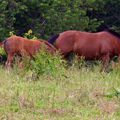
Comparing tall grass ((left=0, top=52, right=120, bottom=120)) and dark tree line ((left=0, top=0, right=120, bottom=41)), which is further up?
tall grass ((left=0, top=52, right=120, bottom=120))

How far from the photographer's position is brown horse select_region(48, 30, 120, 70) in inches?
545

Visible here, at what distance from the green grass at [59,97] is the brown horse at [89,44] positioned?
431cm

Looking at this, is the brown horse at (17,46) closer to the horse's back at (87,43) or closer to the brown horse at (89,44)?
the brown horse at (89,44)

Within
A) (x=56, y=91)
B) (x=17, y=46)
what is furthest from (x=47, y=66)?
(x=17, y=46)

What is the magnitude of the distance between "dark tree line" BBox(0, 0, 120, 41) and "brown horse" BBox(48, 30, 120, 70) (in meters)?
4.28

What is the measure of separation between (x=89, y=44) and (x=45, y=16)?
16.2 feet

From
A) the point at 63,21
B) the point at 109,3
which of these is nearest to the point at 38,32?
the point at 63,21

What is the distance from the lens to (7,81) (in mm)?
8609


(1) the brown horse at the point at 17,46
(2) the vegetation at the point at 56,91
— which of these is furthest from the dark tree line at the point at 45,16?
(1) the brown horse at the point at 17,46

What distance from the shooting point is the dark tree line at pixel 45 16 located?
59.5ft

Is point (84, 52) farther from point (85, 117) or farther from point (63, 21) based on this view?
point (85, 117)

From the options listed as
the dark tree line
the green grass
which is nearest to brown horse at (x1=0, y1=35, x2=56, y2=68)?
the green grass

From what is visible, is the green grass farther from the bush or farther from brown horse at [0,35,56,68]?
brown horse at [0,35,56,68]

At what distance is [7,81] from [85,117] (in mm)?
2536
